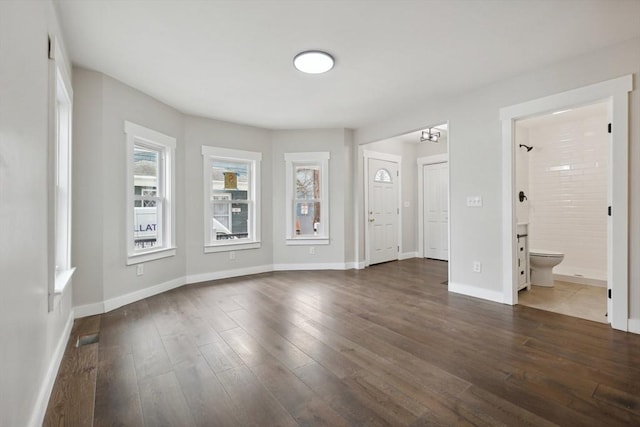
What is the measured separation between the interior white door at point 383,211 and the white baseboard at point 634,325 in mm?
3606

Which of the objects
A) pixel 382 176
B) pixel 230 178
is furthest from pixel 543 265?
pixel 230 178

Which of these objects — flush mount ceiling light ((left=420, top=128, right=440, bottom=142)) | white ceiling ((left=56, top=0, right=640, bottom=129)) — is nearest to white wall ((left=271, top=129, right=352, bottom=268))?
flush mount ceiling light ((left=420, top=128, right=440, bottom=142))

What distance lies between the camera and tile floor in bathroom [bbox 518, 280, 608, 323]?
3.02 meters

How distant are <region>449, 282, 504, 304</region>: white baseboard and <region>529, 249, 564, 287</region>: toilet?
3.65ft

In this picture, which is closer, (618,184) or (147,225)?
(618,184)

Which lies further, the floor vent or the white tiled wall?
the white tiled wall

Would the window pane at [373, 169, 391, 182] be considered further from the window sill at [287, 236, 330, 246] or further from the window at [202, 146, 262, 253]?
the window at [202, 146, 262, 253]

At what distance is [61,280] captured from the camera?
2342mm

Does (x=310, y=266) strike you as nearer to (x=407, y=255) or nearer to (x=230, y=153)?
(x=230, y=153)

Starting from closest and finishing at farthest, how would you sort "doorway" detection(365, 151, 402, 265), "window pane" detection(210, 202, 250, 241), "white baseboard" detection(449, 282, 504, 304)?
1. "white baseboard" detection(449, 282, 504, 304)
2. "window pane" detection(210, 202, 250, 241)
3. "doorway" detection(365, 151, 402, 265)

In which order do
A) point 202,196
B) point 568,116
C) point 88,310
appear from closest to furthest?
point 88,310 → point 568,116 → point 202,196

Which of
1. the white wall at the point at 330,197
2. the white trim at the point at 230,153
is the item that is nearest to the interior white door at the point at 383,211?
the white wall at the point at 330,197

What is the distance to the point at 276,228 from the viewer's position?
5281 mm

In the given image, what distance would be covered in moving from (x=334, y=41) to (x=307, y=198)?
318cm
